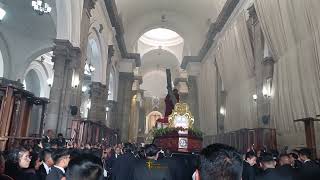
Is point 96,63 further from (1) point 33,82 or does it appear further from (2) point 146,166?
(2) point 146,166

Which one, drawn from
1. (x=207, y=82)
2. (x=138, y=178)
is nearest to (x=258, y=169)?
(x=138, y=178)

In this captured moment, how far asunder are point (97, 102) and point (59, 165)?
46.1ft

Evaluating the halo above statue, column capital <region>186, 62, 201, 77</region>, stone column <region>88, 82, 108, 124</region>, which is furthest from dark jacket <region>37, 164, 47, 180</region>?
column capital <region>186, 62, 201, 77</region>

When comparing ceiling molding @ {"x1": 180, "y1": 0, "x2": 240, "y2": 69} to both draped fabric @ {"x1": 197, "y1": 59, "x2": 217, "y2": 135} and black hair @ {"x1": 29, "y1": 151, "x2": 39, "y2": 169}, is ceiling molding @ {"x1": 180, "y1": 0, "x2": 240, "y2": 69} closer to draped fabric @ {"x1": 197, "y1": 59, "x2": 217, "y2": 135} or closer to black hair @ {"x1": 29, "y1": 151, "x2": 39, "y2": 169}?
draped fabric @ {"x1": 197, "y1": 59, "x2": 217, "y2": 135}

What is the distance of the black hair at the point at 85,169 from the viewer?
1829 millimetres

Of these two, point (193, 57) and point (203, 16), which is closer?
point (203, 16)

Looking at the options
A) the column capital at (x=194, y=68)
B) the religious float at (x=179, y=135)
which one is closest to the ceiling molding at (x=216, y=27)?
the column capital at (x=194, y=68)

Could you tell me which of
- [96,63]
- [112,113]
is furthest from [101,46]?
[112,113]

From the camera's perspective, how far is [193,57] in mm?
26203

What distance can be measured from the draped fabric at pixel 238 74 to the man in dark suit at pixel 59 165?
10.8 meters

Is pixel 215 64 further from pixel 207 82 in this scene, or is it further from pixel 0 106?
pixel 0 106

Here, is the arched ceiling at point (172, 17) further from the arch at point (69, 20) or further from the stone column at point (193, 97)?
the arch at point (69, 20)

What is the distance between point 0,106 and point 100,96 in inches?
383

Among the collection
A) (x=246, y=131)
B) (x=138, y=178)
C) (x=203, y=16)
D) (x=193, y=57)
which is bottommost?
(x=138, y=178)
